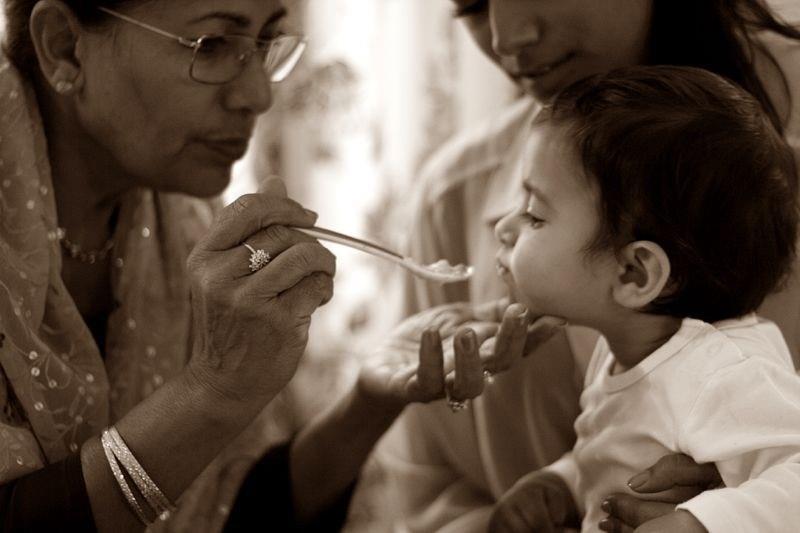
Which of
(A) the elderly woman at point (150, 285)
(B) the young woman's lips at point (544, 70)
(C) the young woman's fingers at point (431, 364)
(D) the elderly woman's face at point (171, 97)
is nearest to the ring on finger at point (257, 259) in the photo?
(A) the elderly woman at point (150, 285)

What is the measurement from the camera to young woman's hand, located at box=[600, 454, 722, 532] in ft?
3.33

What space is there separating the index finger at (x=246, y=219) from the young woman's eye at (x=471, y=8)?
0.46 metres

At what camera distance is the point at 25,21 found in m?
1.36

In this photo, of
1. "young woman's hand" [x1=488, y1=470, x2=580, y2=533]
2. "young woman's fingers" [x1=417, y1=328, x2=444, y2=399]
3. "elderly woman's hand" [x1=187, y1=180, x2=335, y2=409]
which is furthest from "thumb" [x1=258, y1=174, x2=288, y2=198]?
"young woman's hand" [x1=488, y1=470, x2=580, y2=533]

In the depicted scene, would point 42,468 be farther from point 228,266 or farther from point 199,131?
point 199,131

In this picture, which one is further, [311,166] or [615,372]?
[311,166]

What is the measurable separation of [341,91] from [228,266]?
6.97 ft

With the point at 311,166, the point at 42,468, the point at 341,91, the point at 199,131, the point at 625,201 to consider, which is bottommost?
the point at 311,166

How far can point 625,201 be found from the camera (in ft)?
3.50

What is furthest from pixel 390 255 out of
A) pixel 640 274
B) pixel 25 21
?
pixel 25 21

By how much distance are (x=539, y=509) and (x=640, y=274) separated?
0.34m

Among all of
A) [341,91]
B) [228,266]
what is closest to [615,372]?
[228,266]

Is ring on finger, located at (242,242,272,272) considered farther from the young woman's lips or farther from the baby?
the young woman's lips

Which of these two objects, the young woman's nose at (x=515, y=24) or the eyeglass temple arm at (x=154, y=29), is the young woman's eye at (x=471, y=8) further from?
the eyeglass temple arm at (x=154, y=29)
